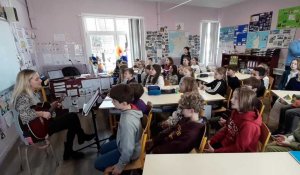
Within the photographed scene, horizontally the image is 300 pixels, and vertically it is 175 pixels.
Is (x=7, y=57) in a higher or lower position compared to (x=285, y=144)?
higher

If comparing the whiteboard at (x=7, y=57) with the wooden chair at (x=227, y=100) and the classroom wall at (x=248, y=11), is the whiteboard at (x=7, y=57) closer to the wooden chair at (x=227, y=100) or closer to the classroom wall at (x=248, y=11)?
the wooden chair at (x=227, y=100)

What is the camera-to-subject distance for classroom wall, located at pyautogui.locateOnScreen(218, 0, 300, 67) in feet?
→ 15.5

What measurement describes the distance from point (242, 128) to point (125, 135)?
0.99 metres

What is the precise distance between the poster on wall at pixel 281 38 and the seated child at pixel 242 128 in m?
4.33

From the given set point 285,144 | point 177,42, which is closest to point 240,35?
point 177,42

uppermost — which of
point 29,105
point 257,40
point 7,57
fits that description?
point 257,40

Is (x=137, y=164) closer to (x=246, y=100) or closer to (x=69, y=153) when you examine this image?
(x=246, y=100)

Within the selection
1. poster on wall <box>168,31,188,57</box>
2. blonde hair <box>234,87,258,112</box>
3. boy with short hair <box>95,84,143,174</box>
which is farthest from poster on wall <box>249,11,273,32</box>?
boy with short hair <box>95,84,143,174</box>

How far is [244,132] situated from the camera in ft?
4.60

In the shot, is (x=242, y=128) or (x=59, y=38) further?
(x=59, y=38)

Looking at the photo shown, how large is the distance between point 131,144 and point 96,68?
3.83m

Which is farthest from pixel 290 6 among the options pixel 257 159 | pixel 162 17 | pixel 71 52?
pixel 71 52

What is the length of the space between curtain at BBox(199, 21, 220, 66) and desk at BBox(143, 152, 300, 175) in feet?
21.8

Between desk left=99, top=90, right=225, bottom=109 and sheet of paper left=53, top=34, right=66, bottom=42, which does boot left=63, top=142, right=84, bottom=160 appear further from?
sheet of paper left=53, top=34, right=66, bottom=42
